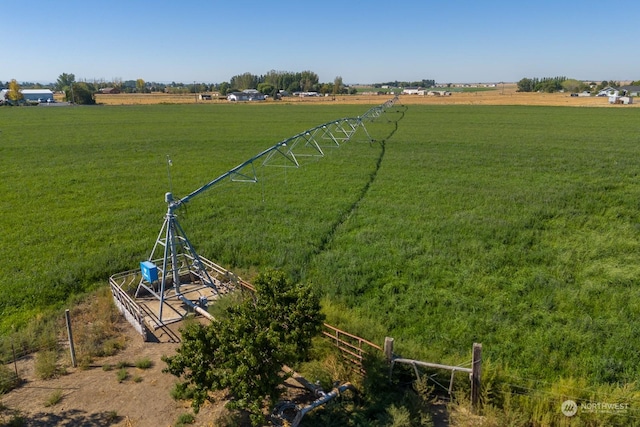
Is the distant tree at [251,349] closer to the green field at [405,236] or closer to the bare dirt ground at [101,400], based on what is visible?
the bare dirt ground at [101,400]

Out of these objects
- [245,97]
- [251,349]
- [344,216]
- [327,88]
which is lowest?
[344,216]

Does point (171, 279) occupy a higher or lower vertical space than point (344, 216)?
lower

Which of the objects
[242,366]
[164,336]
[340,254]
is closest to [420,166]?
[340,254]

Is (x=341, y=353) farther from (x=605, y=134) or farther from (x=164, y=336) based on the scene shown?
(x=605, y=134)

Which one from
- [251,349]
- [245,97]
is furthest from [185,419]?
[245,97]

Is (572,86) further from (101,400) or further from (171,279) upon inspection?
(101,400)

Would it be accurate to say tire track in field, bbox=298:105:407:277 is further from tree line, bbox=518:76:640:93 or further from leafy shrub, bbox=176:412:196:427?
tree line, bbox=518:76:640:93

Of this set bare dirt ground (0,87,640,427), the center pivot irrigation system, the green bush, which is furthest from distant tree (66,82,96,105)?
the green bush
